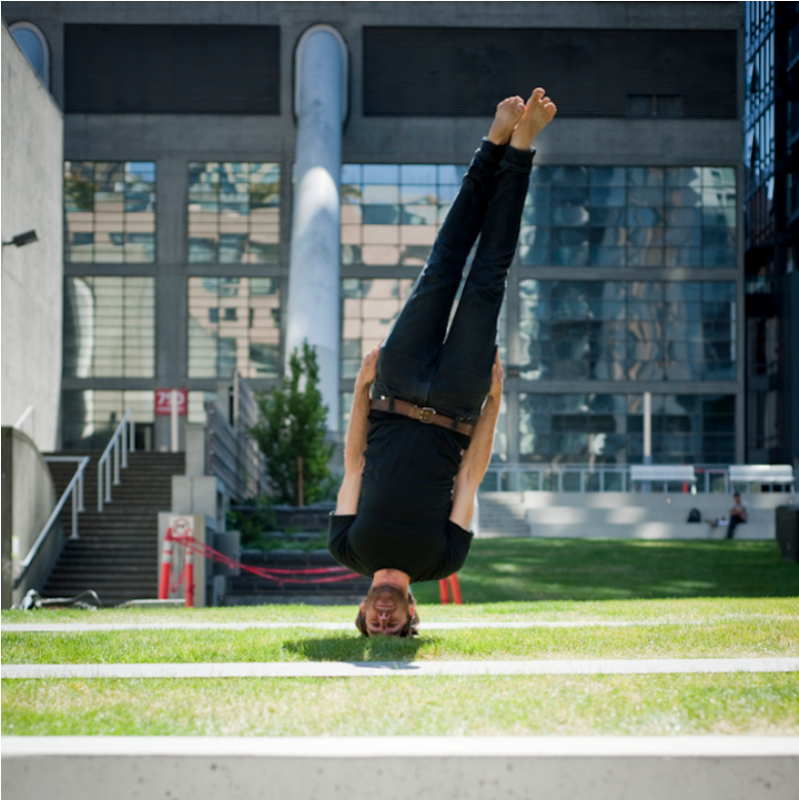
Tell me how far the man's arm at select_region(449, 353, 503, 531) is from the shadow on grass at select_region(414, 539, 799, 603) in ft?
39.8

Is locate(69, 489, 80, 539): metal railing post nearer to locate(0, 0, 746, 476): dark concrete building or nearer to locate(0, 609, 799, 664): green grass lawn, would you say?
locate(0, 609, 799, 664): green grass lawn

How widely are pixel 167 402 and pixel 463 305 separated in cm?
3592

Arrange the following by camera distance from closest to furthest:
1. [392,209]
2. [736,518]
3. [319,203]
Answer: [736,518], [319,203], [392,209]

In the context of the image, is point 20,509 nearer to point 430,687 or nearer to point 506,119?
point 506,119

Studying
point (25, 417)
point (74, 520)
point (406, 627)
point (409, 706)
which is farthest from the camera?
point (25, 417)

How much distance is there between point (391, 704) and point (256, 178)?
44.8 m

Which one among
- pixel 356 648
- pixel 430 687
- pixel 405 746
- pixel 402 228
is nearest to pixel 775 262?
pixel 402 228

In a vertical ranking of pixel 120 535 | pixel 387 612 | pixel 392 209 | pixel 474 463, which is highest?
pixel 392 209

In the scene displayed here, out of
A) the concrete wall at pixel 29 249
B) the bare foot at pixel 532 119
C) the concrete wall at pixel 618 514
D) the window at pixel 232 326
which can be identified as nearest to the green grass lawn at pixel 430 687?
the bare foot at pixel 532 119

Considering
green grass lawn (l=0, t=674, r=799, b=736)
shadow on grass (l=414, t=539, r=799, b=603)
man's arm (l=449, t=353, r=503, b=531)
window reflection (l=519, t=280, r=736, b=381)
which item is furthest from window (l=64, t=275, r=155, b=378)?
green grass lawn (l=0, t=674, r=799, b=736)

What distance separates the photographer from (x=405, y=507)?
6.03 metres

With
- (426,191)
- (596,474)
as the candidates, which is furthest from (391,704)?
(426,191)

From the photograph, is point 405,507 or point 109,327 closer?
point 405,507

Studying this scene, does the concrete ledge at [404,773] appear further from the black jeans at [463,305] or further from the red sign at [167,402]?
the red sign at [167,402]
